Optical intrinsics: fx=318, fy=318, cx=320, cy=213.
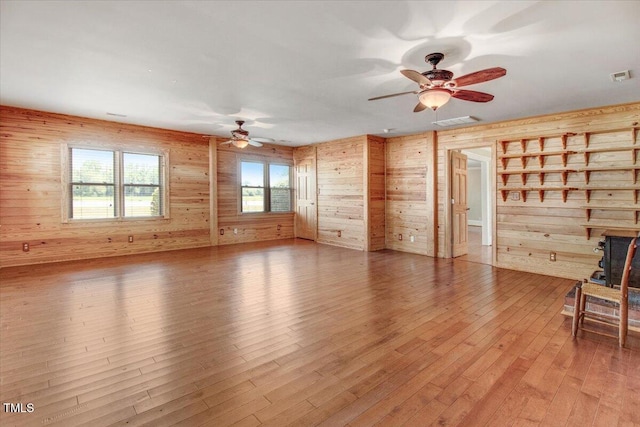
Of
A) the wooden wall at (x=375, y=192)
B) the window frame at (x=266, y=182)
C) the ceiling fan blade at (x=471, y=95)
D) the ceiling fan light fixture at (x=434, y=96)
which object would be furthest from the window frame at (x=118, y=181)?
the ceiling fan blade at (x=471, y=95)

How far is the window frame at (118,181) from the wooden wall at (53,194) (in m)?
0.07

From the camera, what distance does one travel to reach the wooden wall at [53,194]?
5.35m

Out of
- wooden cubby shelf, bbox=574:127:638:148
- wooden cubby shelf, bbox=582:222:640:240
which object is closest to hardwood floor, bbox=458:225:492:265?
wooden cubby shelf, bbox=582:222:640:240

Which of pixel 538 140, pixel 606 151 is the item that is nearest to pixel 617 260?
pixel 606 151

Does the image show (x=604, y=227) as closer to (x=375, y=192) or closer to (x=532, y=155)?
(x=532, y=155)

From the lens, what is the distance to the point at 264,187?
8773 mm

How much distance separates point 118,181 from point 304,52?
5277 mm

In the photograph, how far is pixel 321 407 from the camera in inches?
75.1

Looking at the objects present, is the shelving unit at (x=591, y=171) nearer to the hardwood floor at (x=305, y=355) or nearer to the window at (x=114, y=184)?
the hardwood floor at (x=305, y=355)

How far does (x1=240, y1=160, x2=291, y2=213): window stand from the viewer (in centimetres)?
839

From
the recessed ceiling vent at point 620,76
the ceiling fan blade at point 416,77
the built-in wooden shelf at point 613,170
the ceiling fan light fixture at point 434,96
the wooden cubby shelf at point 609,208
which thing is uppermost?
the recessed ceiling vent at point 620,76

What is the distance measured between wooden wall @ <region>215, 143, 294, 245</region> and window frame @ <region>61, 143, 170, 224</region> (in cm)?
126

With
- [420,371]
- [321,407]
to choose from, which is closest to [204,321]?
[321,407]

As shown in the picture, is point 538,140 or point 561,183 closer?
point 561,183
